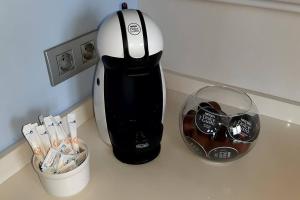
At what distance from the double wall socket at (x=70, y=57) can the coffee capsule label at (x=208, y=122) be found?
355 mm

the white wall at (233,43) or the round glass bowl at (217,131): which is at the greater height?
the white wall at (233,43)

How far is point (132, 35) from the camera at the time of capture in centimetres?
71

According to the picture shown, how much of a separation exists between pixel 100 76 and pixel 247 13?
43cm

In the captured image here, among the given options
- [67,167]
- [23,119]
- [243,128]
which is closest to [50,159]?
[67,167]

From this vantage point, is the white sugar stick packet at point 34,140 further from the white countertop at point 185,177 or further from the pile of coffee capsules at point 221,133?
the pile of coffee capsules at point 221,133

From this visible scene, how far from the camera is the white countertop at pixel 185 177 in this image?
0.75 meters

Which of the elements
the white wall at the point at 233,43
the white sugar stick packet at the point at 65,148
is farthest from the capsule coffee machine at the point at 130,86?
the white wall at the point at 233,43

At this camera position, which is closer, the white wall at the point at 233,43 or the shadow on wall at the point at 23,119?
the shadow on wall at the point at 23,119

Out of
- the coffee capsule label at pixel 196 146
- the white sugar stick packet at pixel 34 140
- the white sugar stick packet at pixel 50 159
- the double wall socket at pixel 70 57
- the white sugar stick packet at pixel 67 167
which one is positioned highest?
the double wall socket at pixel 70 57

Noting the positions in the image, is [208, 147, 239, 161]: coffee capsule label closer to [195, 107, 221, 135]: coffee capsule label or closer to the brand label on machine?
[195, 107, 221, 135]: coffee capsule label

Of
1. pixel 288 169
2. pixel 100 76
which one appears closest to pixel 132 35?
pixel 100 76

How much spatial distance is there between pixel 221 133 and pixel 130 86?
0.24 metres

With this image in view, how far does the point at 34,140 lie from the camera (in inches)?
28.1

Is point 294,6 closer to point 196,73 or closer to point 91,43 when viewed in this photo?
point 196,73
